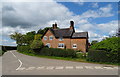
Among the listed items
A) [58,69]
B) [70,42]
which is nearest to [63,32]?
[70,42]

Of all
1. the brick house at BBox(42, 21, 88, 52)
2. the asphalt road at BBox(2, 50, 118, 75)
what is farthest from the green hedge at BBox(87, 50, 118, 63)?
the brick house at BBox(42, 21, 88, 52)

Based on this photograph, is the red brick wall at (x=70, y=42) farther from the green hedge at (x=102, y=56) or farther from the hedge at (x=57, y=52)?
the green hedge at (x=102, y=56)

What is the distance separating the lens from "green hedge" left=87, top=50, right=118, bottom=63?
55.1 ft

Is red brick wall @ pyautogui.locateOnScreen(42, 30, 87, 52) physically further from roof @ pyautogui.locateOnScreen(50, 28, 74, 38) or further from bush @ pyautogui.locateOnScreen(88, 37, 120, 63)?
bush @ pyautogui.locateOnScreen(88, 37, 120, 63)

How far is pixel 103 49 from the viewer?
58.5 ft

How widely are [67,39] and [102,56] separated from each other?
25.1 meters

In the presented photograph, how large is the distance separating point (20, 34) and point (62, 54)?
4559 cm

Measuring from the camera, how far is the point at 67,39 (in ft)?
139

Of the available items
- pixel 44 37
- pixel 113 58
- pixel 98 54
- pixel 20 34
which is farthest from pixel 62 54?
pixel 20 34

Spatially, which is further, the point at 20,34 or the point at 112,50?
the point at 20,34

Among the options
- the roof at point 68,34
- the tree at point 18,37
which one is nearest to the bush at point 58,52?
the roof at point 68,34

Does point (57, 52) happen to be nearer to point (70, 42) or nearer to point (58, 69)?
point (58, 69)

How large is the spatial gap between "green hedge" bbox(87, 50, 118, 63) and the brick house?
2034cm

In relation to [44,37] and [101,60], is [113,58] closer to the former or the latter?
[101,60]
